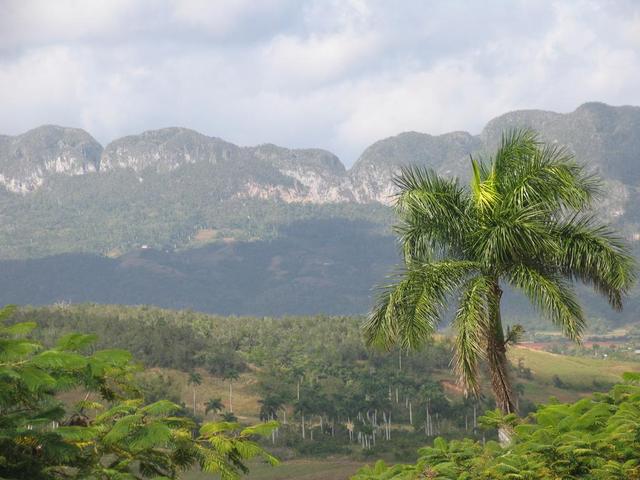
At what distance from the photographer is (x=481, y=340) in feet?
43.2

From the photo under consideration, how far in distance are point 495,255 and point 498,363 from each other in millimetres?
1776

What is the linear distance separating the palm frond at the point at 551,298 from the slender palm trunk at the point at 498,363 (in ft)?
1.42

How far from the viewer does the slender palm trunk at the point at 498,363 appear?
44.4ft

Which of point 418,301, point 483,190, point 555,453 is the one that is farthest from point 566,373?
point 555,453

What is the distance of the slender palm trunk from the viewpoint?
13.5 m

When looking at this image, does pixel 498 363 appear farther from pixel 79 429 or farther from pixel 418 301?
pixel 79 429

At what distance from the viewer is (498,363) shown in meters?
13.6

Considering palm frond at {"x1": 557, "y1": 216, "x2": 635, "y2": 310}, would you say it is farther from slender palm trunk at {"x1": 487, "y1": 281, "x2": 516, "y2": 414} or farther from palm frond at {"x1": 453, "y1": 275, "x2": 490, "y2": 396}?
palm frond at {"x1": 453, "y1": 275, "x2": 490, "y2": 396}

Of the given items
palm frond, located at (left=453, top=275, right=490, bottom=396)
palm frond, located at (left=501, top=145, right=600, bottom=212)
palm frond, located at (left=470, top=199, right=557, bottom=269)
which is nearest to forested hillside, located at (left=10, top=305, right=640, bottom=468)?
palm frond, located at (left=501, top=145, right=600, bottom=212)

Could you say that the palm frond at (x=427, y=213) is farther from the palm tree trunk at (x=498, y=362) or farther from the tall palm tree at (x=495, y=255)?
the palm tree trunk at (x=498, y=362)

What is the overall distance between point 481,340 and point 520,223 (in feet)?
6.43

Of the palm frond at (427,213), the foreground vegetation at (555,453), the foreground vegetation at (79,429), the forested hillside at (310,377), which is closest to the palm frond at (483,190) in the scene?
the palm frond at (427,213)

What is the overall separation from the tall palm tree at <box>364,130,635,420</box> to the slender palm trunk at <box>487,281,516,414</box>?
0.6 inches

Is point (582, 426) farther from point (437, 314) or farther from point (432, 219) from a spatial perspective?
point (432, 219)
